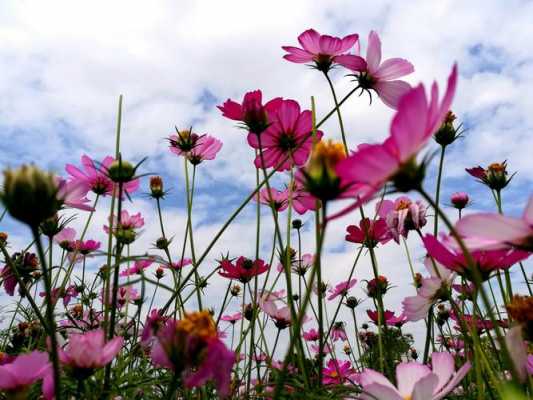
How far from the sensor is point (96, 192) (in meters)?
1.04

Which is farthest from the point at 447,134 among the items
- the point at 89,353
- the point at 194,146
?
the point at 89,353

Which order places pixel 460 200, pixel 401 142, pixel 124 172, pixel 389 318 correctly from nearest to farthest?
pixel 401 142 → pixel 124 172 → pixel 460 200 → pixel 389 318

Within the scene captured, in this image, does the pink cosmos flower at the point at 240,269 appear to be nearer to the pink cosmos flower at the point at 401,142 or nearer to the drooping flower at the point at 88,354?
the drooping flower at the point at 88,354

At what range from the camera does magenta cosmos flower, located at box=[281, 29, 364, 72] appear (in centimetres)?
94

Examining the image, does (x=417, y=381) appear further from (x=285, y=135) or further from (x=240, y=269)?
(x=240, y=269)

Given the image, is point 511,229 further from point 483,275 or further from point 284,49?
point 284,49

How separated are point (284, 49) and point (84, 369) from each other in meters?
0.66

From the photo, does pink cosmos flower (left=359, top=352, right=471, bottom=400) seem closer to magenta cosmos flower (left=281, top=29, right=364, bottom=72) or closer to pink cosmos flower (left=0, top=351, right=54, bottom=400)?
pink cosmos flower (left=0, top=351, right=54, bottom=400)

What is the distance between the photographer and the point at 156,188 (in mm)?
1409

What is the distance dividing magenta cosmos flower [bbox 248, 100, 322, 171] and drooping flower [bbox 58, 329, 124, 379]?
429 mm

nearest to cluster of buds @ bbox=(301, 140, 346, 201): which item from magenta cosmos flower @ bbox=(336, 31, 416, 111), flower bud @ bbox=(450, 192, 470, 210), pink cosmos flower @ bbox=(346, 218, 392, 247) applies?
magenta cosmos flower @ bbox=(336, 31, 416, 111)

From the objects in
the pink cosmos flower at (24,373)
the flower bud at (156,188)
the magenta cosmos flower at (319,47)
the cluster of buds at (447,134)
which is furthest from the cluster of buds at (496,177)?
the pink cosmos flower at (24,373)

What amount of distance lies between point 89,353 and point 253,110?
1.45 ft

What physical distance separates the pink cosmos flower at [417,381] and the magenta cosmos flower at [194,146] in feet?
2.59
